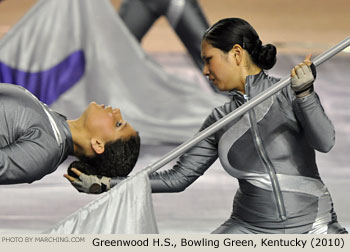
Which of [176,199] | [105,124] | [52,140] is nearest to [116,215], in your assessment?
[52,140]

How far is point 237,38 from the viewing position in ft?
8.41

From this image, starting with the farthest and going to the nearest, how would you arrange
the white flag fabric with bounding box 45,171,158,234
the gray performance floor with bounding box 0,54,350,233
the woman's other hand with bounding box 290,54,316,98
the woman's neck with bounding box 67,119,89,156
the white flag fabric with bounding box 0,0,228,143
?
the white flag fabric with bounding box 0,0,228,143 < the gray performance floor with bounding box 0,54,350,233 < the woman's neck with bounding box 67,119,89,156 < the white flag fabric with bounding box 45,171,158,234 < the woman's other hand with bounding box 290,54,316,98

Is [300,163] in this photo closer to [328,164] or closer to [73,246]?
[73,246]

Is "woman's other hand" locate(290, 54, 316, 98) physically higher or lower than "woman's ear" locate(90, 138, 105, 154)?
higher

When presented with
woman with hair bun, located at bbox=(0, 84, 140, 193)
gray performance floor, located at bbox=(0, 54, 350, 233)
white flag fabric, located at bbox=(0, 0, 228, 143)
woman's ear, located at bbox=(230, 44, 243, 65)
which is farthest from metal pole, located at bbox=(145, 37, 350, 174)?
white flag fabric, located at bbox=(0, 0, 228, 143)

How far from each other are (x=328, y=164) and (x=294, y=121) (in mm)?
2698

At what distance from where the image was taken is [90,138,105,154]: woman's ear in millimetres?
2801

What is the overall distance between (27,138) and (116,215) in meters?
0.35

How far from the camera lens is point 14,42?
5.80 m

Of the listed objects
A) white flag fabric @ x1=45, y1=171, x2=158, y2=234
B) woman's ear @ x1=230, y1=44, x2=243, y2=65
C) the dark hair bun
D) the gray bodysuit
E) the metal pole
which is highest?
woman's ear @ x1=230, y1=44, x2=243, y2=65

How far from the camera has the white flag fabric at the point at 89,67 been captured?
580 cm

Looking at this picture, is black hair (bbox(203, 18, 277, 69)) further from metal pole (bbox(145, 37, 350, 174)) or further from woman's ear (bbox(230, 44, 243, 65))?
metal pole (bbox(145, 37, 350, 174))

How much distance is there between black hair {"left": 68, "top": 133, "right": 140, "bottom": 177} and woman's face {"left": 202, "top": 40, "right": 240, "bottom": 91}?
426 mm

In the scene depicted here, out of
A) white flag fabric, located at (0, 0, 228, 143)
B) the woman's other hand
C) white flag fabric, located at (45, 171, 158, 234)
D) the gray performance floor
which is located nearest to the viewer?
the woman's other hand
